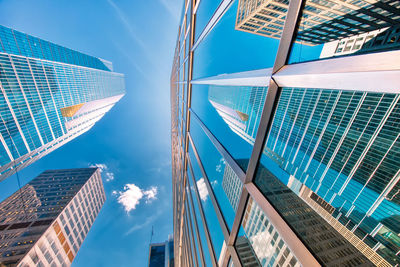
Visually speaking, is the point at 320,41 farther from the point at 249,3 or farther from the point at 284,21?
the point at 249,3

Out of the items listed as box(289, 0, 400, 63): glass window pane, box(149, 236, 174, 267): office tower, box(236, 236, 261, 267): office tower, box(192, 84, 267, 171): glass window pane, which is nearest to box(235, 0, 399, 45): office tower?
Result: box(289, 0, 400, 63): glass window pane

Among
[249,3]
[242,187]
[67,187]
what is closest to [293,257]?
[242,187]

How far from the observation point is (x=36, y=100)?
59.8 m

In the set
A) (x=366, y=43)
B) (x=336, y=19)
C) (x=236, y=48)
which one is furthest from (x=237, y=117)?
(x=366, y=43)

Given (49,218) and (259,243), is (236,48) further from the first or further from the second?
(49,218)

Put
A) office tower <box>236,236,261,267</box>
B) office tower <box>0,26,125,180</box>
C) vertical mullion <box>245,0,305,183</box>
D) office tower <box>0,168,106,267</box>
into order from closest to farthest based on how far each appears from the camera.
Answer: vertical mullion <box>245,0,305,183</box>, office tower <box>236,236,261,267</box>, office tower <box>0,168,106,267</box>, office tower <box>0,26,125,180</box>

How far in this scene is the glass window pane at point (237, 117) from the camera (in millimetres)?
3408

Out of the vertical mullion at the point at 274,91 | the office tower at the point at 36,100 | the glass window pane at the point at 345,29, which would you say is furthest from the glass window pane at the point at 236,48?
the office tower at the point at 36,100

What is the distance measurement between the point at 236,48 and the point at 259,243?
514 cm

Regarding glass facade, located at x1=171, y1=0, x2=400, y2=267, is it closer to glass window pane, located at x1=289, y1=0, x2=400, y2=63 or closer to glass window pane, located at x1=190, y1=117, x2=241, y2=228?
glass window pane, located at x1=289, y1=0, x2=400, y2=63

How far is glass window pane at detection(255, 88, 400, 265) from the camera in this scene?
144cm

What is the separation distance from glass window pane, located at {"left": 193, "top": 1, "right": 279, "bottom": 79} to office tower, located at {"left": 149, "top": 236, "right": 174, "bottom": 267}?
12500 centimetres

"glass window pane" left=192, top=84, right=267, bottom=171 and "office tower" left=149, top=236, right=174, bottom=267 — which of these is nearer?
"glass window pane" left=192, top=84, right=267, bottom=171

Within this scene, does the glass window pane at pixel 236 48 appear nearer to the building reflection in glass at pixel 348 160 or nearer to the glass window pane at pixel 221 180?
the building reflection in glass at pixel 348 160
